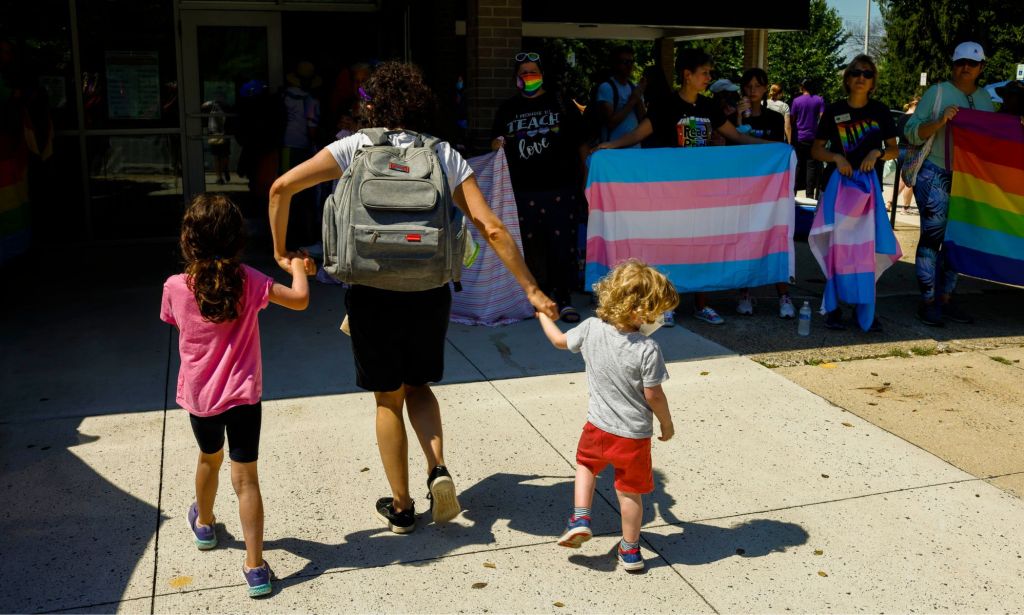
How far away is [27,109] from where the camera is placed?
8.90 m

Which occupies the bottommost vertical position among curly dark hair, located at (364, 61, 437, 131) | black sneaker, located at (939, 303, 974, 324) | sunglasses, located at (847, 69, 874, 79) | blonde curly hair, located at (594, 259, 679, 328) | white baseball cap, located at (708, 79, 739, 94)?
black sneaker, located at (939, 303, 974, 324)

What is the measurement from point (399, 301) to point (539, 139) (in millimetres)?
3725

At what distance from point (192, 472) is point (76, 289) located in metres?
4.36

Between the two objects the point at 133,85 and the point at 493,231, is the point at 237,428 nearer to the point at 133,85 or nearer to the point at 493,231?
the point at 493,231

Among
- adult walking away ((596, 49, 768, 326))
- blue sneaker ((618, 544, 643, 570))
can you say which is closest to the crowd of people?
blue sneaker ((618, 544, 643, 570))

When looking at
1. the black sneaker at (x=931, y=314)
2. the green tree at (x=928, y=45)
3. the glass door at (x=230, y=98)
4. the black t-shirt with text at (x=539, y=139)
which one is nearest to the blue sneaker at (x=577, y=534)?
the black t-shirt with text at (x=539, y=139)

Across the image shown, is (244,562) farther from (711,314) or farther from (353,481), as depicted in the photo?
(711,314)

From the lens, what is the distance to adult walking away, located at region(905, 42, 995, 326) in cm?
765

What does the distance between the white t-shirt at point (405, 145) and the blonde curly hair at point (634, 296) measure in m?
0.73

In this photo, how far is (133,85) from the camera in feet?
34.7

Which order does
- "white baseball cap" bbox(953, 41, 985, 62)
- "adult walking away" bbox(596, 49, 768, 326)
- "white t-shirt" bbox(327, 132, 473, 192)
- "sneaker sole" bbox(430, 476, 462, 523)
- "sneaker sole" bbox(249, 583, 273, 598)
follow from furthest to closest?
1. "adult walking away" bbox(596, 49, 768, 326)
2. "white baseball cap" bbox(953, 41, 985, 62)
3. "sneaker sole" bbox(430, 476, 462, 523)
4. "white t-shirt" bbox(327, 132, 473, 192)
5. "sneaker sole" bbox(249, 583, 273, 598)

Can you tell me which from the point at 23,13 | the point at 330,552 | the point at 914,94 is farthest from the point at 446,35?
the point at 914,94

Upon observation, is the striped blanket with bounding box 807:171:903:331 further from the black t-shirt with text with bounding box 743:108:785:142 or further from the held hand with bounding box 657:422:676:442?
the held hand with bounding box 657:422:676:442

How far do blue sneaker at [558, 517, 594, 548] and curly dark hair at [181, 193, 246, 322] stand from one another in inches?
57.4
